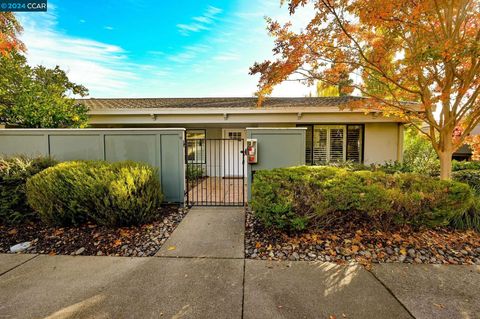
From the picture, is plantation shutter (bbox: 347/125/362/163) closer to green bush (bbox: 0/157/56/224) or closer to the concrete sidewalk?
the concrete sidewalk

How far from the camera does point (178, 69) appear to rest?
454 inches

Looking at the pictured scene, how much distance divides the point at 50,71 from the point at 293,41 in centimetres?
788

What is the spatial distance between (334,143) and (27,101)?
1052cm

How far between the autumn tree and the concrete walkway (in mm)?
3404

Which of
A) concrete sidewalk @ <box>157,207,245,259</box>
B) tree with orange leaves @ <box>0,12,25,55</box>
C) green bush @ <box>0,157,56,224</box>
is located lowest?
concrete sidewalk @ <box>157,207,245,259</box>

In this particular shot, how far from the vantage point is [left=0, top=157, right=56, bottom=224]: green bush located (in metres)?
4.25

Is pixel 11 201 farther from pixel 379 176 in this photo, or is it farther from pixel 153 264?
pixel 379 176

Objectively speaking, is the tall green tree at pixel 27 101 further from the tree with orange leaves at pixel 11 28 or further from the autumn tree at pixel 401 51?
the autumn tree at pixel 401 51

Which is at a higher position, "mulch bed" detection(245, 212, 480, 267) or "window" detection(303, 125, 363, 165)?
"window" detection(303, 125, 363, 165)

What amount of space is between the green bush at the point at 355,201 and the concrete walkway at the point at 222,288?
80 centimetres

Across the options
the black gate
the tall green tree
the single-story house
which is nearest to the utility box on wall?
the black gate

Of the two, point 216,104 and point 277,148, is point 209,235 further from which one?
point 216,104

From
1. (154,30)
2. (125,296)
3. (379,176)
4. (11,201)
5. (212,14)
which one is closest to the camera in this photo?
(125,296)

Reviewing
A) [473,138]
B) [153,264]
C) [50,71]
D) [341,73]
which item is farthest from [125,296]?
[473,138]
